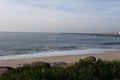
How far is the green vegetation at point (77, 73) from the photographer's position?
6.75 meters

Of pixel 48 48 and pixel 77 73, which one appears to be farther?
pixel 48 48

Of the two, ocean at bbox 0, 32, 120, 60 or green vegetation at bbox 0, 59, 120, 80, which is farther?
ocean at bbox 0, 32, 120, 60

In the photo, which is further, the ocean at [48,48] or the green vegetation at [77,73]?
the ocean at [48,48]

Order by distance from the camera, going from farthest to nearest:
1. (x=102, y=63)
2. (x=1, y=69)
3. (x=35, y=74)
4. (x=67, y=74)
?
1. (x=1, y=69)
2. (x=102, y=63)
3. (x=67, y=74)
4. (x=35, y=74)

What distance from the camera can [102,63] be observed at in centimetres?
826

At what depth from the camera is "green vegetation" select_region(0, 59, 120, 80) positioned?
6746 mm

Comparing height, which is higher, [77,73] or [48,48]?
[77,73]

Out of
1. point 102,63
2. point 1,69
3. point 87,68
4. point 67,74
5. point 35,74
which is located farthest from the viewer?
point 1,69

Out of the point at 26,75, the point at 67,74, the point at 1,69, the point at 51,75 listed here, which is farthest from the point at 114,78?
the point at 1,69

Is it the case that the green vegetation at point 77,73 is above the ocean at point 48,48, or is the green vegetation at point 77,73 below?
above

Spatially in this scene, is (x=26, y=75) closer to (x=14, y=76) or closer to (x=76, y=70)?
(x=14, y=76)

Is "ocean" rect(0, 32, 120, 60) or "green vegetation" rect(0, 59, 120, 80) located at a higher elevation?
"green vegetation" rect(0, 59, 120, 80)

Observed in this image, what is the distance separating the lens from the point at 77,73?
23.8ft

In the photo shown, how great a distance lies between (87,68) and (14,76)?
6.38 ft
